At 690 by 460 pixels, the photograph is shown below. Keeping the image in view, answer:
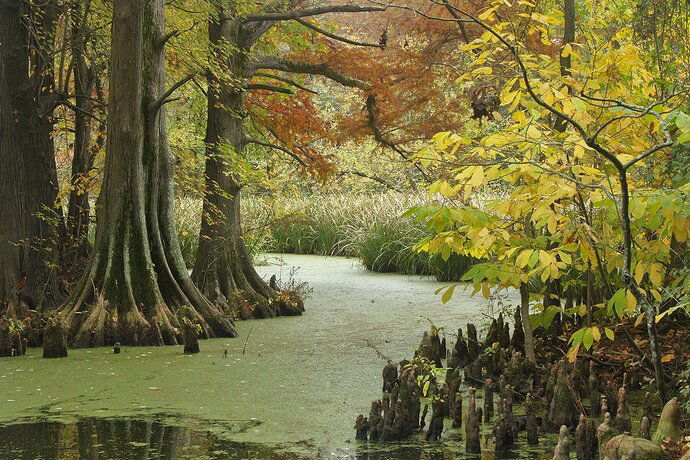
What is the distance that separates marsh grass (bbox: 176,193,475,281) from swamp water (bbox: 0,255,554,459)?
3150 millimetres

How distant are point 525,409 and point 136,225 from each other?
389 centimetres

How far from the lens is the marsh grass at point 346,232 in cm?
1260

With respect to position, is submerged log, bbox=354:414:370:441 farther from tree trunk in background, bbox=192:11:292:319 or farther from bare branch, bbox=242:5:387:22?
bare branch, bbox=242:5:387:22

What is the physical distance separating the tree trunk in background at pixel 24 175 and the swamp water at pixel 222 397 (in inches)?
52.2

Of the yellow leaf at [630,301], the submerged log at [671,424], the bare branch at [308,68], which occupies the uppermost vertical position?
the bare branch at [308,68]

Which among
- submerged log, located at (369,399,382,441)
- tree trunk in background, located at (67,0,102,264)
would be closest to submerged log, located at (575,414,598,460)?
submerged log, located at (369,399,382,441)

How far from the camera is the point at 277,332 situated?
8148 mm

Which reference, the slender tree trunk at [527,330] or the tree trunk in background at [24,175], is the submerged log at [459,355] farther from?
the tree trunk in background at [24,175]

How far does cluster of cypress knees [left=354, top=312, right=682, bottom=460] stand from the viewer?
12.4 feet

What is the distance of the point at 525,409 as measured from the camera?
15.8 feet

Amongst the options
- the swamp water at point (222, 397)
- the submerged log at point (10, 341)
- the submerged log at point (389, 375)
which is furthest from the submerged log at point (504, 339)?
the submerged log at point (10, 341)

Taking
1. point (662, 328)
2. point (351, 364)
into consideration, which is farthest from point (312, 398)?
point (662, 328)

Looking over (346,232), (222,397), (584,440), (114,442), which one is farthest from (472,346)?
(346,232)

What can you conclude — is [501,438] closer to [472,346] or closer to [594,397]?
[594,397]
